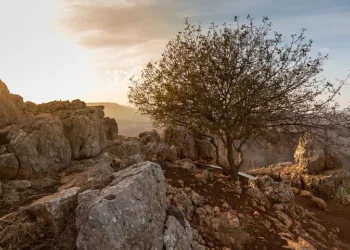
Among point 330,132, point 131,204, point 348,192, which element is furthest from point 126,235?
point 348,192

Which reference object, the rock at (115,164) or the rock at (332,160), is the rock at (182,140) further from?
the rock at (332,160)

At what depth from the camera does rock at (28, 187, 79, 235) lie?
20.6 ft

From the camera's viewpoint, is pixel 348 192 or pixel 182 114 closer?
pixel 182 114

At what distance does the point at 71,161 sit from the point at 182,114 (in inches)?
217

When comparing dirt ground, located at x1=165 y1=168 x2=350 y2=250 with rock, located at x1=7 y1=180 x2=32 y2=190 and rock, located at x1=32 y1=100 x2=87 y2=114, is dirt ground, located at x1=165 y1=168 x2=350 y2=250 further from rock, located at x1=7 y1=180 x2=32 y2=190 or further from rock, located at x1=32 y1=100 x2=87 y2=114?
rock, located at x1=32 y1=100 x2=87 y2=114

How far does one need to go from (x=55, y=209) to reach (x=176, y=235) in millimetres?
2764

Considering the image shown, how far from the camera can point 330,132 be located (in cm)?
1440

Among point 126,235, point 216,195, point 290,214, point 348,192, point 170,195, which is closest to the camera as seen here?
point 126,235

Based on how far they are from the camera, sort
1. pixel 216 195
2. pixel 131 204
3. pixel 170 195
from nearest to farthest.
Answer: pixel 131 204 < pixel 170 195 < pixel 216 195

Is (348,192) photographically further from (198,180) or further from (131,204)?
(131,204)

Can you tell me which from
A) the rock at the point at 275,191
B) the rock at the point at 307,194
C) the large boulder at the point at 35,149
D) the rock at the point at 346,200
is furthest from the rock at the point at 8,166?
the rock at the point at 346,200

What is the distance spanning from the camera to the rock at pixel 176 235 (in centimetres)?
646

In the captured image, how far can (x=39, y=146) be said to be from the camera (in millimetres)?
11273

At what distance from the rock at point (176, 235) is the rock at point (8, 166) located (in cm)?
656
